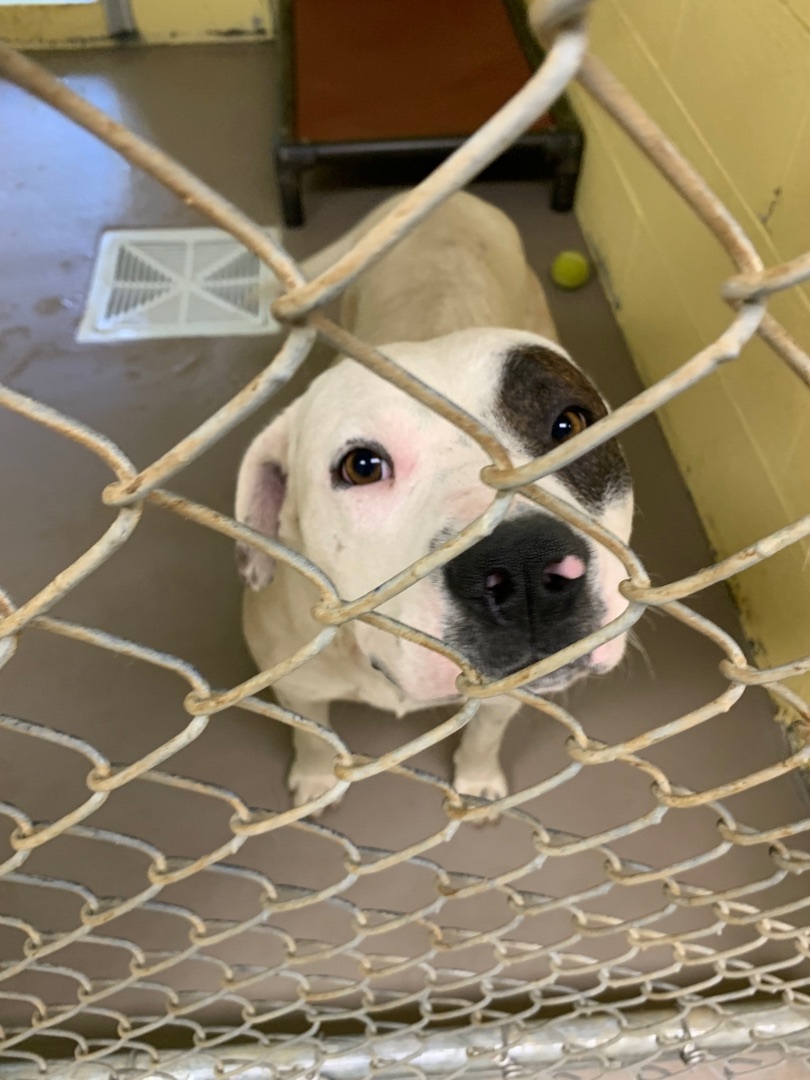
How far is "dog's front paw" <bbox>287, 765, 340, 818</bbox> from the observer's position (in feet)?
5.94

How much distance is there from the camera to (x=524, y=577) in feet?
3.12

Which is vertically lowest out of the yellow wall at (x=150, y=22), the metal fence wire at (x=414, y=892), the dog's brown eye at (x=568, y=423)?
the metal fence wire at (x=414, y=892)

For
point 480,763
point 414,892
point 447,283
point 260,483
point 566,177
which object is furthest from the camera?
point 566,177

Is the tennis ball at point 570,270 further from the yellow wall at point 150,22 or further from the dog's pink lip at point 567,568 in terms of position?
the yellow wall at point 150,22

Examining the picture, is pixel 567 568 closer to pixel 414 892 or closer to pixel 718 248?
pixel 414 892

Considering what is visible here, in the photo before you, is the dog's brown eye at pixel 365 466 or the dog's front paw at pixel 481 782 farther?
the dog's front paw at pixel 481 782

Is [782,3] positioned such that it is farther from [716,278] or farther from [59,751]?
[59,751]

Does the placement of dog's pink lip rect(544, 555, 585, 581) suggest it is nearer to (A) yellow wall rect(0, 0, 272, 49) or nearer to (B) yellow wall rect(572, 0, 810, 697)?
(B) yellow wall rect(572, 0, 810, 697)

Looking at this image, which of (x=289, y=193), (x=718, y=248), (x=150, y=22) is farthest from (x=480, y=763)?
(x=150, y=22)

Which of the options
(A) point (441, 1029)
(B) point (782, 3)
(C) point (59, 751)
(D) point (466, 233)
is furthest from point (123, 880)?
(B) point (782, 3)

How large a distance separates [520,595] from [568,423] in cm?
42

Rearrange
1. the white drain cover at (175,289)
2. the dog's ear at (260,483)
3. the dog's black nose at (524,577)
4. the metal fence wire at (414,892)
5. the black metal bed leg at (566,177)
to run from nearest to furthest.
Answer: the metal fence wire at (414,892) < the dog's black nose at (524,577) < the dog's ear at (260,483) < the white drain cover at (175,289) < the black metal bed leg at (566,177)

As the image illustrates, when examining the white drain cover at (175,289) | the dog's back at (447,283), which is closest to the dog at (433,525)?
the dog's back at (447,283)

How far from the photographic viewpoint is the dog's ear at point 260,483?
4.55 ft
